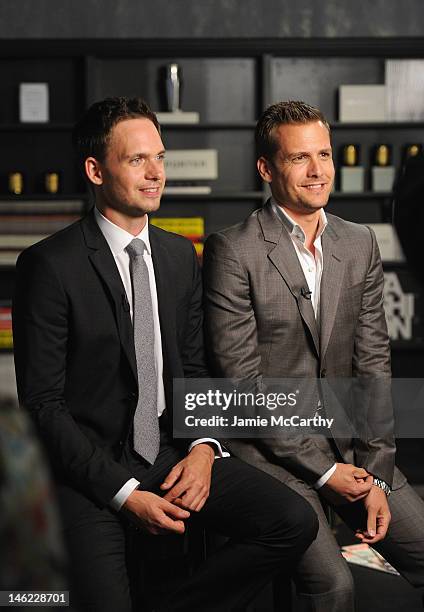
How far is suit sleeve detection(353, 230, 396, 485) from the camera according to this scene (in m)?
2.16

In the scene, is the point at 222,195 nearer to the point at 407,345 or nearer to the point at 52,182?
the point at 52,182

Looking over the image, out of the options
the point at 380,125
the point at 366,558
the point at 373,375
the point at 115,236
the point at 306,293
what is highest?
the point at 380,125

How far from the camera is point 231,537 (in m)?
1.96

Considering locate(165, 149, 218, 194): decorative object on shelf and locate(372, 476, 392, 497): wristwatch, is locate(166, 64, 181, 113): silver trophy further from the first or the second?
locate(372, 476, 392, 497): wristwatch

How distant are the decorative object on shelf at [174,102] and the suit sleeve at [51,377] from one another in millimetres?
2650

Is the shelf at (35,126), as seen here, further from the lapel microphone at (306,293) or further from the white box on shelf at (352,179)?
the lapel microphone at (306,293)

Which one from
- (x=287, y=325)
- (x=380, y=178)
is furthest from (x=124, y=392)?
(x=380, y=178)

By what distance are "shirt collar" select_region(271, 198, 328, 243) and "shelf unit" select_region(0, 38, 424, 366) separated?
2.29 meters

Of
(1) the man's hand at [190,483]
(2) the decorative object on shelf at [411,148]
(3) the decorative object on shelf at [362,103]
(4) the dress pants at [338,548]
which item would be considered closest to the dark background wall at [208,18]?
(3) the decorative object on shelf at [362,103]

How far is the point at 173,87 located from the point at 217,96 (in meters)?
0.28

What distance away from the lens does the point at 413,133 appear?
4715 millimetres

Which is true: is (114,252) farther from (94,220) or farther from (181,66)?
(181,66)

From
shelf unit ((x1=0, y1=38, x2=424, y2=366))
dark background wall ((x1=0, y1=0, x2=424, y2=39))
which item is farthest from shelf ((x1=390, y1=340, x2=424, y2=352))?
dark background wall ((x1=0, y1=0, x2=424, y2=39))

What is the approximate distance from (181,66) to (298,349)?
9.53 ft
